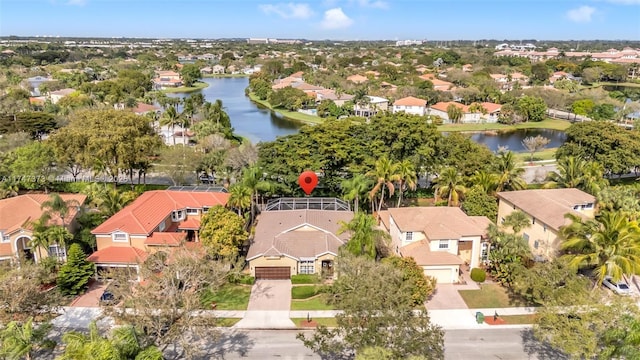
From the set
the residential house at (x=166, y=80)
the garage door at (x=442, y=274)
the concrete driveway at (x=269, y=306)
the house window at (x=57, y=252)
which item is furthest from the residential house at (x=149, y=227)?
the residential house at (x=166, y=80)

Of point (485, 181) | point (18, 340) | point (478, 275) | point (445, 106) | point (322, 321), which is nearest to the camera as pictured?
point (18, 340)

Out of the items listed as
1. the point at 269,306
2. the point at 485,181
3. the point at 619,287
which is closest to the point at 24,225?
the point at 269,306

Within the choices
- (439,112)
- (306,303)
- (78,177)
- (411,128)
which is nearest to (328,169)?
(411,128)

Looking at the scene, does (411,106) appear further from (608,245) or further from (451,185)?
(608,245)

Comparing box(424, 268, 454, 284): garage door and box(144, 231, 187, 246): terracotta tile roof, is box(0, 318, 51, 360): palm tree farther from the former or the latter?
box(424, 268, 454, 284): garage door

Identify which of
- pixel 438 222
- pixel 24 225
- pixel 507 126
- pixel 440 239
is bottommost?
pixel 440 239

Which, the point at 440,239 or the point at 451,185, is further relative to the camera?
the point at 451,185
